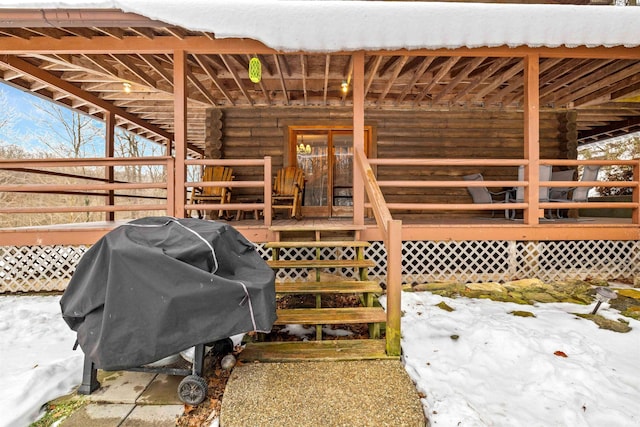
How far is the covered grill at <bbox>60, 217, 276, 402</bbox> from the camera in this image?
1492mm

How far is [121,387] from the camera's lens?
6.17 ft

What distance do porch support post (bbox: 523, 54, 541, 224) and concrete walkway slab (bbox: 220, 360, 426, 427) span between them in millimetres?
2895

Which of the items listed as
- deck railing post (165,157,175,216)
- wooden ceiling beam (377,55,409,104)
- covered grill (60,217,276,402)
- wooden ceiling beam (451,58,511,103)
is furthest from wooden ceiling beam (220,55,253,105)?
wooden ceiling beam (451,58,511,103)

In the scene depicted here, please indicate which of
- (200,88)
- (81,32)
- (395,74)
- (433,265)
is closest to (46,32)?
(81,32)

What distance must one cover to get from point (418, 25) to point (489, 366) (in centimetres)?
323

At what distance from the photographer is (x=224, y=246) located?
1827 mm

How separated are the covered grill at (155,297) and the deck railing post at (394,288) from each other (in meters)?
0.84

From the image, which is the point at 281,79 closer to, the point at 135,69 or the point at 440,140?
the point at 135,69

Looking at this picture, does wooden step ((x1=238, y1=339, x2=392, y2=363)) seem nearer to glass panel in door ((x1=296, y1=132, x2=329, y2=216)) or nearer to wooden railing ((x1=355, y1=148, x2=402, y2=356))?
wooden railing ((x1=355, y1=148, x2=402, y2=356))

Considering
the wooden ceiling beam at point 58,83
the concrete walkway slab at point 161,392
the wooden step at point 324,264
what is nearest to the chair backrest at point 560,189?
the wooden step at point 324,264

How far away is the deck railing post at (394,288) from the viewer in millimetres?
2129

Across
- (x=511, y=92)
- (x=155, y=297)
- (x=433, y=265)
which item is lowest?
(x=433, y=265)

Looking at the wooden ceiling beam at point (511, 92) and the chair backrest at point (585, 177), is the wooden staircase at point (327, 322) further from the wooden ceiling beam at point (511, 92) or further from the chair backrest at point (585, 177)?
the wooden ceiling beam at point (511, 92)

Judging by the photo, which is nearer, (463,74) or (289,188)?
(463,74)
